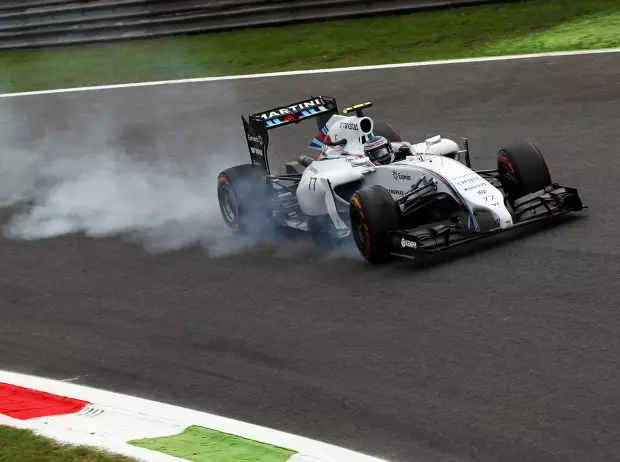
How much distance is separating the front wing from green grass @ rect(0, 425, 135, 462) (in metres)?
3.67

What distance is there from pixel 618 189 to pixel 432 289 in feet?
9.87

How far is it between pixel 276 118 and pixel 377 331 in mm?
3866

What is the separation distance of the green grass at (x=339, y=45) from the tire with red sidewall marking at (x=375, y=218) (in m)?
8.99

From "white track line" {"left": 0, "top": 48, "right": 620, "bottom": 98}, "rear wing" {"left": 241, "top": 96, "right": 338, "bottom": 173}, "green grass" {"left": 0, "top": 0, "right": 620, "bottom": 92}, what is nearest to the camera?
"rear wing" {"left": 241, "top": 96, "right": 338, "bottom": 173}

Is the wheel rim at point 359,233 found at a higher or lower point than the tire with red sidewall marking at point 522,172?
lower

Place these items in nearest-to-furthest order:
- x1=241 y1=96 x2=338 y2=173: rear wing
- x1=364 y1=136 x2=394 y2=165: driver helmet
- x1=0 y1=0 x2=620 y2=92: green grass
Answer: x1=364 y1=136 x2=394 y2=165: driver helmet
x1=241 y1=96 x2=338 y2=173: rear wing
x1=0 y1=0 x2=620 y2=92: green grass

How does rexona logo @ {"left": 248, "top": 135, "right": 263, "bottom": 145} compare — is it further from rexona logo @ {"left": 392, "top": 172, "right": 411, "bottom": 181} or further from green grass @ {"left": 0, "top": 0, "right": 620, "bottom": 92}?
green grass @ {"left": 0, "top": 0, "right": 620, "bottom": 92}

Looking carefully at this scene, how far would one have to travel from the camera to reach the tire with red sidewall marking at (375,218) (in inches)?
364

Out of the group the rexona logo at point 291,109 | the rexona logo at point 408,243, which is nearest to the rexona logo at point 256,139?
the rexona logo at point 291,109

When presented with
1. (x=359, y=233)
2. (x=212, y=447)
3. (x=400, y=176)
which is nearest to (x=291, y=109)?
(x=400, y=176)

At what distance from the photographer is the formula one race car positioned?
365 inches

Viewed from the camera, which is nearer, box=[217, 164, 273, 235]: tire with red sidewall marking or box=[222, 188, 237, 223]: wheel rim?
box=[217, 164, 273, 235]: tire with red sidewall marking

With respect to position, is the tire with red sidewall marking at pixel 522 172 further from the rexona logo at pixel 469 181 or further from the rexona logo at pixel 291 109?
the rexona logo at pixel 291 109

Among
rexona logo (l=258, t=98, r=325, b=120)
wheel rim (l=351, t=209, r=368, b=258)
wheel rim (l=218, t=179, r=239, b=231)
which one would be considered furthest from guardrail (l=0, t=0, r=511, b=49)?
wheel rim (l=351, t=209, r=368, b=258)
